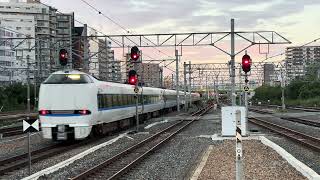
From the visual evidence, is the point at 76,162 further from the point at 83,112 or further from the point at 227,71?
the point at 227,71

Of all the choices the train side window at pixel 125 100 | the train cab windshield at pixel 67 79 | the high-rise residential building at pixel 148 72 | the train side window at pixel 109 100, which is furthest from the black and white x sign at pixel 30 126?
the high-rise residential building at pixel 148 72

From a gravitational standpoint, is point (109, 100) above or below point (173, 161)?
above

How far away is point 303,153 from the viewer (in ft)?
58.3

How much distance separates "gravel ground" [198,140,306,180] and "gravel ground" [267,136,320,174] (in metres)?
0.74

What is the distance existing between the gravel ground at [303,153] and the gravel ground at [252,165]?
0.74 m

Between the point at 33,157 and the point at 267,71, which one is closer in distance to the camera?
the point at 33,157

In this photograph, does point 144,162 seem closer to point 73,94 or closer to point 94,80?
point 73,94

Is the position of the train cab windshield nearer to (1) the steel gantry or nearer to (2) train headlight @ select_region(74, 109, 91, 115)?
(2) train headlight @ select_region(74, 109, 91, 115)

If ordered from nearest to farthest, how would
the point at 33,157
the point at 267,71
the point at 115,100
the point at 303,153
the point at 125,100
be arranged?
the point at 33,157, the point at 303,153, the point at 115,100, the point at 125,100, the point at 267,71

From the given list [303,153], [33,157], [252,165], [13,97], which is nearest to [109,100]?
[33,157]

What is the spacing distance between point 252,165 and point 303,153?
175 inches

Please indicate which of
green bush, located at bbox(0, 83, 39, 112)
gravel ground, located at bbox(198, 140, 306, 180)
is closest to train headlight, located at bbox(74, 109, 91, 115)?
gravel ground, located at bbox(198, 140, 306, 180)

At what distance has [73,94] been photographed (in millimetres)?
21250

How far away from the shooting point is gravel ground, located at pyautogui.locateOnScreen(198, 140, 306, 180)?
Result: 12.1 meters
